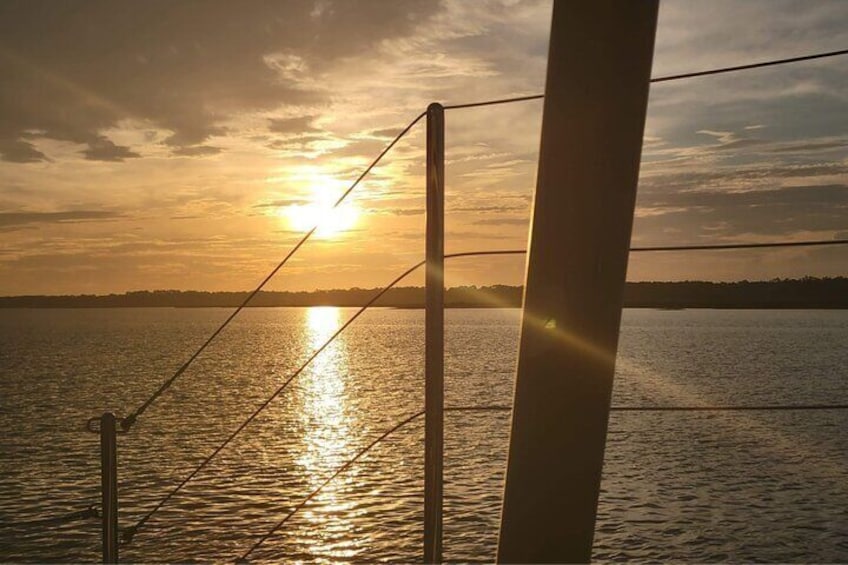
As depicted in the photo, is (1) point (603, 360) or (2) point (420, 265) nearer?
(1) point (603, 360)

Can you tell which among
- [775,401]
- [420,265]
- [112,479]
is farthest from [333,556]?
[775,401]

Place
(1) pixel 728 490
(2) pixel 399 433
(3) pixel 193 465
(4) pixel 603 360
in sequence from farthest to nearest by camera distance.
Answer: (2) pixel 399 433
(3) pixel 193 465
(1) pixel 728 490
(4) pixel 603 360

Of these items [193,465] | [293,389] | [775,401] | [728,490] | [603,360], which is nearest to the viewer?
[603,360]

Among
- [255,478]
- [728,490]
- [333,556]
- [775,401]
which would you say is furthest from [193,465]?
[775,401]

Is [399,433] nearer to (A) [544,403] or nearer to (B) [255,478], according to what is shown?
(B) [255,478]

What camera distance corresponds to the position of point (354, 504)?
29.6m

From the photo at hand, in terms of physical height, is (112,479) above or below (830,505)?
above

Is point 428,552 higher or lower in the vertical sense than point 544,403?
lower

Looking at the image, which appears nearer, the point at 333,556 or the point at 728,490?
the point at 333,556

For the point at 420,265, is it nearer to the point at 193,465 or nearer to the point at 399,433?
the point at 193,465

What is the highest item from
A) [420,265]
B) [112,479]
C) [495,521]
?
[420,265]

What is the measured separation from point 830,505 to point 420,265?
3095cm

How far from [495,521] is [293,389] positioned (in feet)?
170

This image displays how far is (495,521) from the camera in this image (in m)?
25.2
